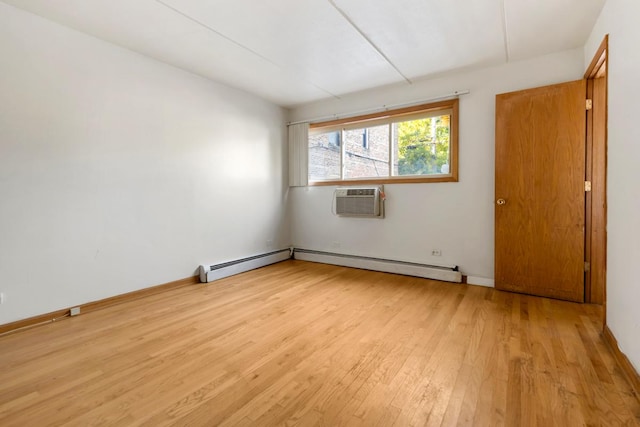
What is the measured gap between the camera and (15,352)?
209cm

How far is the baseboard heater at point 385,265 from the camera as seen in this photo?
3713 mm

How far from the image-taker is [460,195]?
3682 millimetres

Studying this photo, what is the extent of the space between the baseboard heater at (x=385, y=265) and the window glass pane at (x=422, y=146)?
125cm

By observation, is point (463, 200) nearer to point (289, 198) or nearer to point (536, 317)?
point (536, 317)

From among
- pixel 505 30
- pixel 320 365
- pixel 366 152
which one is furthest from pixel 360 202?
pixel 320 365

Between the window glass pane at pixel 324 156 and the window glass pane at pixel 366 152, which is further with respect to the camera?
the window glass pane at pixel 324 156

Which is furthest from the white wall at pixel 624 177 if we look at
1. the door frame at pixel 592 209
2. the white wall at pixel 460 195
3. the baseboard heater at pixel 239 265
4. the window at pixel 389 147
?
the baseboard heater at pixel 239 265

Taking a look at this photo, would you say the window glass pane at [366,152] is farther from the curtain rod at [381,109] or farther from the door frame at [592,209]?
the door frame at [592,209]

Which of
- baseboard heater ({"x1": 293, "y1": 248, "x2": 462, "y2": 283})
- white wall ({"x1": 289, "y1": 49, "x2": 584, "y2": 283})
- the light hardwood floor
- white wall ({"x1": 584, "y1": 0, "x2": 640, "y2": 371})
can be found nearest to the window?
white wall ({"x1": 289, "y1": 49, "x2": 584, "y2": 283})

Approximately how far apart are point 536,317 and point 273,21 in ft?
11.3

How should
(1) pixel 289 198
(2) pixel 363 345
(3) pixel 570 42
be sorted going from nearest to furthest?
(2) pixel 363 345
(3) pixel 570 42
(1) pixel 289 198

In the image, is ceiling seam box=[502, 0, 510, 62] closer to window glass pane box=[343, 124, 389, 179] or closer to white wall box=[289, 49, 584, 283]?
white wall box=[289, 49, 584, 283]

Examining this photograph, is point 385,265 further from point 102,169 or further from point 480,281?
point 102,169

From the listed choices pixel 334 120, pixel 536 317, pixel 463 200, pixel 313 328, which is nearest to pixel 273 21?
pixel 334 120
